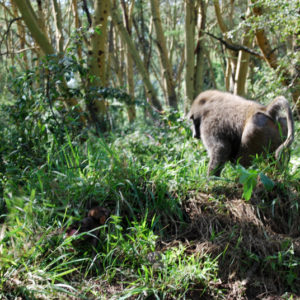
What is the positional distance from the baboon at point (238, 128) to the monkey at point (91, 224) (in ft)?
4.94

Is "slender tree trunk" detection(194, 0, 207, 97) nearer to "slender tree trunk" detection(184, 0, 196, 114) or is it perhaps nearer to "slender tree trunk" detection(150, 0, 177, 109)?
"slender tree trunk" detection(184, 0, 196, 114)

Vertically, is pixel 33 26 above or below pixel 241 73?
above

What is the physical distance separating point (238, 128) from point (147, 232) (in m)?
1.90

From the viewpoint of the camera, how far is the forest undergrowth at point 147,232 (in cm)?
240

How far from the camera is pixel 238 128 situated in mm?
4039

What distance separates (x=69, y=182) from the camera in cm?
306

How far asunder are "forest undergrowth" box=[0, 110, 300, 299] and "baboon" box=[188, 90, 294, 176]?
0.28 m

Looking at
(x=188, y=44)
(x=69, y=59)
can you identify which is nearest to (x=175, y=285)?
(x=69, y=59)

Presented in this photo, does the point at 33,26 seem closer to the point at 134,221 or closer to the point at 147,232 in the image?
the point at 134,221

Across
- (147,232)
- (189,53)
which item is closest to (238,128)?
(147,232)

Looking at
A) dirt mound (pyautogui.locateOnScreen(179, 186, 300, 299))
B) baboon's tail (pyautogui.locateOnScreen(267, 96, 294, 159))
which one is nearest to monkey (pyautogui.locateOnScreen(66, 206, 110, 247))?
dirt mound (pyautogui.locateOnScreen(179, 186, 300, 299))

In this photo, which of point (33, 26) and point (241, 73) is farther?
point (241, 73)

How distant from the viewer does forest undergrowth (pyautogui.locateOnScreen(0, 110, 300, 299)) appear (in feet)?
7.88

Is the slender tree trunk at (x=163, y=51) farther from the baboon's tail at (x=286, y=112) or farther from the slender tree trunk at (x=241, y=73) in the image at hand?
the baboon's tail at (x=286, y=112)
